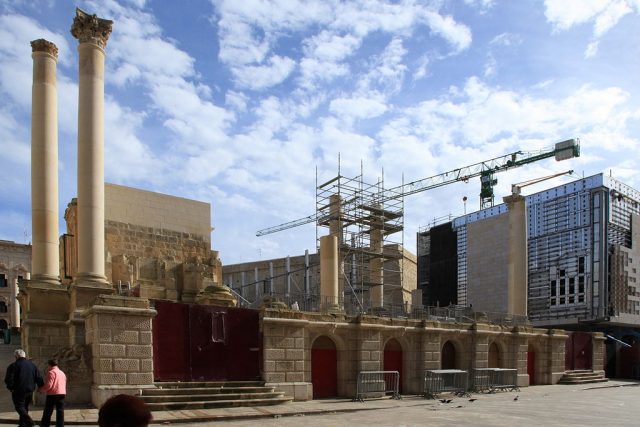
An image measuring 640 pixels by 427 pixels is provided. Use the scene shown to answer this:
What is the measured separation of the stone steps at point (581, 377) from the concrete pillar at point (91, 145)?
26.1m

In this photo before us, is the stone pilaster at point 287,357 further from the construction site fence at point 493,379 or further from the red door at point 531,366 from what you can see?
the red door at point 531,366

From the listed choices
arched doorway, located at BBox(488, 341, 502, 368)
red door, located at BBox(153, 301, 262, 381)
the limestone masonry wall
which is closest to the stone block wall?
arched doorway, located at BBox(488, 341, 502, 368)

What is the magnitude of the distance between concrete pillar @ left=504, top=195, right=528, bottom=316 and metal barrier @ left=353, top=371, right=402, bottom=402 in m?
15.8

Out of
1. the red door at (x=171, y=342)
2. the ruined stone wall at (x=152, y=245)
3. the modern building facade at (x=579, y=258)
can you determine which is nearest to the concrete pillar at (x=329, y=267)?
the ruined stone wall at (x=152, y=245)

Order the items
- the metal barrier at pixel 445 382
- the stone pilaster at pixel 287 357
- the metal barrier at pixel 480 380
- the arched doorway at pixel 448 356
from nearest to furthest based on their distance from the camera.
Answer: the stone pilaster at pixel 287 357
the metal barrier at pixel 445 382
the metal barrier at pixel 480 380
the arched doorway at pixel 448 356

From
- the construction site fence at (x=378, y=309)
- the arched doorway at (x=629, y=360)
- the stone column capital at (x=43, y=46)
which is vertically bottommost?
the arched doorway at (x=629, y=360)

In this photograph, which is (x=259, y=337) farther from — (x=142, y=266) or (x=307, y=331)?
(x=142, y=266)

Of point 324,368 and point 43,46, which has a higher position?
point 43,46

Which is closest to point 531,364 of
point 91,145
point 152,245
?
point 152,245

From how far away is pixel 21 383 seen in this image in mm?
10883

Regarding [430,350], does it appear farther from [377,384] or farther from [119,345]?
[119,345]

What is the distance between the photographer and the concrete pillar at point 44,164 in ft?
65.6

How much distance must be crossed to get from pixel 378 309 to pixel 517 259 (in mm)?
14413

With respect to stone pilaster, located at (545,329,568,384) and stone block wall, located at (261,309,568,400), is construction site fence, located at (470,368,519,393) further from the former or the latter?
stone pilaster, located at (545,329,568,384)
